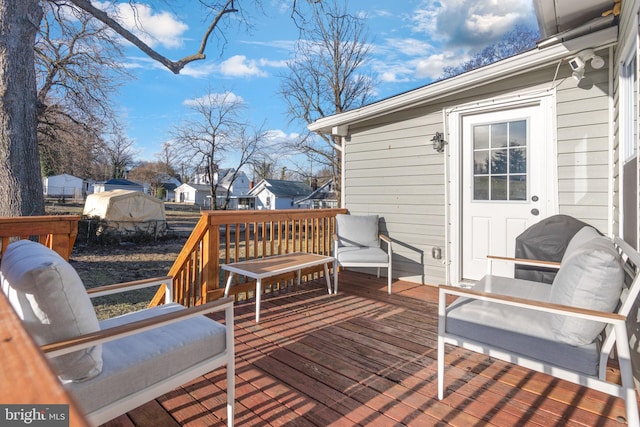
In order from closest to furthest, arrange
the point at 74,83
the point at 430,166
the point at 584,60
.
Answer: the point at 584,60 → the point at 430,166 → the point at 74,83

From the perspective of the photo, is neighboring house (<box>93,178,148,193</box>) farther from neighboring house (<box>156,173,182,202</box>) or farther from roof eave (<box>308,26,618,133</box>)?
roof eave (<box>308,26,618,133</box>)

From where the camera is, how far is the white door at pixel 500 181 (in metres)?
3.47

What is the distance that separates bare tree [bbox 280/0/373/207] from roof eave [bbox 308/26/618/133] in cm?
748

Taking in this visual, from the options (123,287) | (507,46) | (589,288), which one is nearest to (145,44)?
(123,287)

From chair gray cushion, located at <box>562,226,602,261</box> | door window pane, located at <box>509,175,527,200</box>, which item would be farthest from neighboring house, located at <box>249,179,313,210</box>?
chair gray cushion, located at <box>562,226,602,261</box>

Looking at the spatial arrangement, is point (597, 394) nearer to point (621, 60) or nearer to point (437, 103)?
point (621, 60)

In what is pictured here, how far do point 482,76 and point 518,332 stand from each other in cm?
287

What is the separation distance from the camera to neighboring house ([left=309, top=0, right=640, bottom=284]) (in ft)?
8.91

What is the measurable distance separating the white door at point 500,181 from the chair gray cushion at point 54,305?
3.77 m

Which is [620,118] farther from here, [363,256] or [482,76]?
[363,256]

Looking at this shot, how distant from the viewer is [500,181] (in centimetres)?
372

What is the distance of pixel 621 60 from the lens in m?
2.55

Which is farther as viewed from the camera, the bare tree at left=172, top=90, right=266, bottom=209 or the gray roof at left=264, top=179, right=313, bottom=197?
the gray roof at left=264, top=179, right=313, bottom=197

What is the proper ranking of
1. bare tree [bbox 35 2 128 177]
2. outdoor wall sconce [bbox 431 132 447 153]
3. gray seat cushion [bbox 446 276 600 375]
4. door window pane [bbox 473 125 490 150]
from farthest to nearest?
1. bare tree [bbox 35 2 128 177]
2. outdoor wall sconce [bbox 431 132 447 153]
3. door window pane [bbox 473 125 490 150]
4. gray seat cushion [bbox 446 276 600 375]
